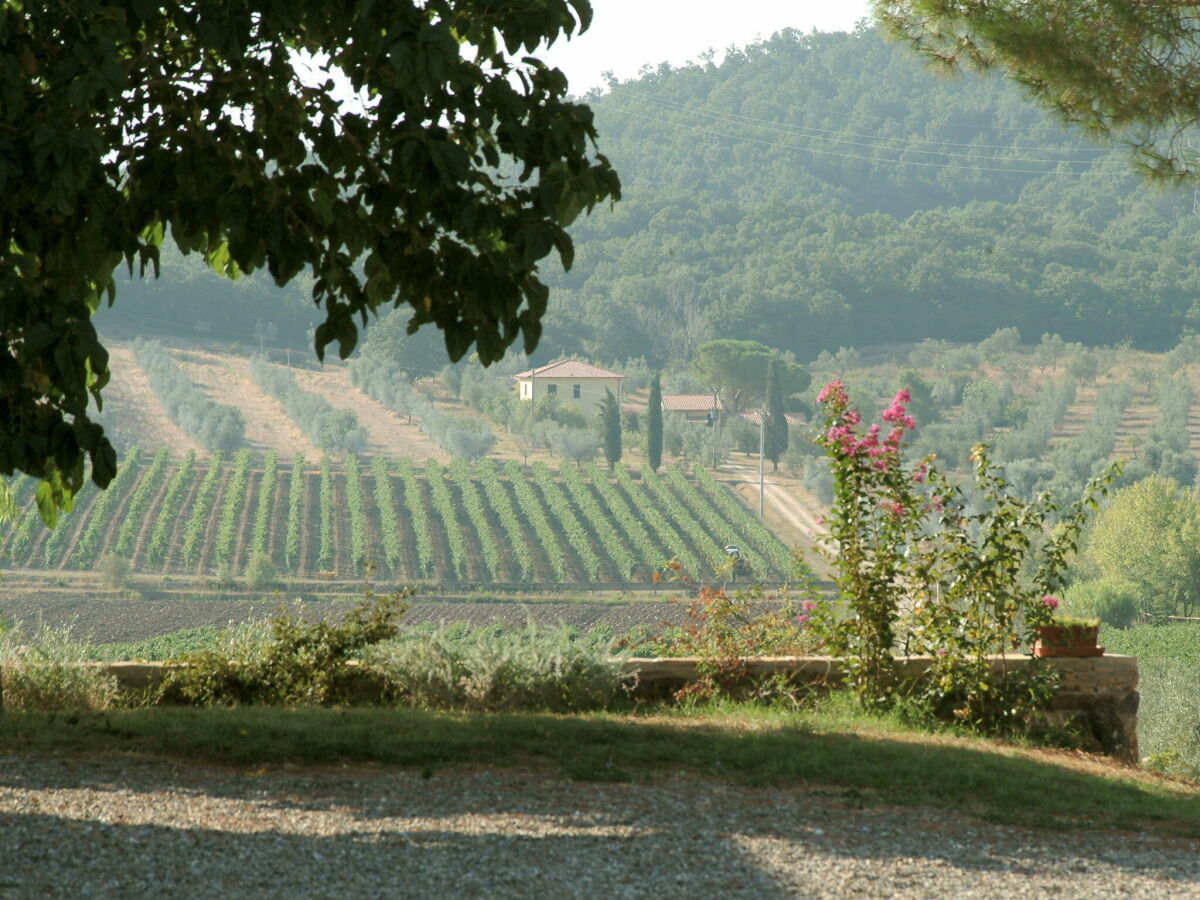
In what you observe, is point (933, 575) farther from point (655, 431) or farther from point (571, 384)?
point (571, 384)

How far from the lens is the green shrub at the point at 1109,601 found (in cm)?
4031

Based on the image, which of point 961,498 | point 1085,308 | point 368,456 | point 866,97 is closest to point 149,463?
point 368,456

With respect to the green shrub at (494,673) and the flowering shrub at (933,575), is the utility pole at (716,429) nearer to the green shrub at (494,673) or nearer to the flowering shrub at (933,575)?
the flowering shrub at (933,575)

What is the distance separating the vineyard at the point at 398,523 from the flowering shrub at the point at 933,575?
35.0 meters

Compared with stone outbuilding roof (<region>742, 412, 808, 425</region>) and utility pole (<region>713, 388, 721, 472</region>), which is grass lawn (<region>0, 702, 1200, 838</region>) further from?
stone outbuilding roof (<region>742, 412, 808, 425</region>)

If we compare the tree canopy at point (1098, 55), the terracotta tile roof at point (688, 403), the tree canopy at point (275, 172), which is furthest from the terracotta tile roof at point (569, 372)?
the tree canopy at point (275, 172)

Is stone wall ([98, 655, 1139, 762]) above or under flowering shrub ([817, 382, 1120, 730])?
under

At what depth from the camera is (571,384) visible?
222ft

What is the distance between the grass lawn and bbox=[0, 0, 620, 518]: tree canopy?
5.07ft

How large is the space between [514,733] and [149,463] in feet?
157

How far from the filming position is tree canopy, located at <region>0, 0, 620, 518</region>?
7.01 ft

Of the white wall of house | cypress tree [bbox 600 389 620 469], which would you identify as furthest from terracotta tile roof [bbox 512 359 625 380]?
cypress tree [bbox 600 389 620 469]

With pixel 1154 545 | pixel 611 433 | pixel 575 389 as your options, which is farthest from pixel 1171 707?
pixel 575 389

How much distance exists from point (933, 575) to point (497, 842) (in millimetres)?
2985
